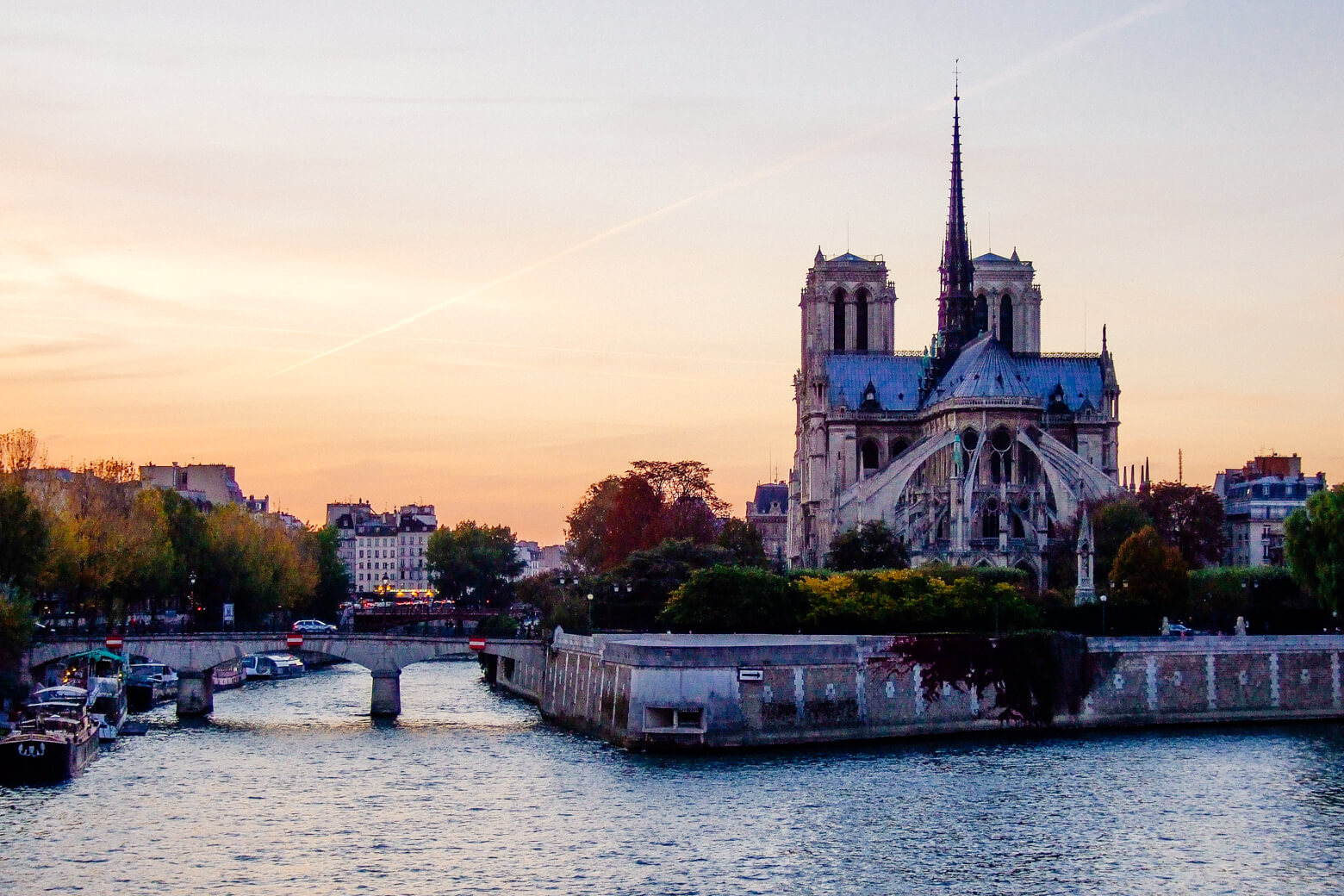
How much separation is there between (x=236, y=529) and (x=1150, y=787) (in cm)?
6851

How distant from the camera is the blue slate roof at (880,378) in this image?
138 m

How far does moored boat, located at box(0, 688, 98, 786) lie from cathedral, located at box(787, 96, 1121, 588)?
195 feet

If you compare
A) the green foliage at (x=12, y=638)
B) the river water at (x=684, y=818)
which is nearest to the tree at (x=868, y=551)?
the river water at (x=684, y=818)

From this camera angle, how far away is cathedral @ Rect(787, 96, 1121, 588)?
119875mm

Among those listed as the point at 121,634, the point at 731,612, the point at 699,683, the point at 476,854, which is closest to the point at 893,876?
the point at 476,854

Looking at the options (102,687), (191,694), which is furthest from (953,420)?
(102,687)

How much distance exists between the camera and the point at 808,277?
146m

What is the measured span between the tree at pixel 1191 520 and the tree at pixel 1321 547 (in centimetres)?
2721

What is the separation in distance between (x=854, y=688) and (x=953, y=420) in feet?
200

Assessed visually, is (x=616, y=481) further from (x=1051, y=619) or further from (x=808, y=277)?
(x=1051, y=619)

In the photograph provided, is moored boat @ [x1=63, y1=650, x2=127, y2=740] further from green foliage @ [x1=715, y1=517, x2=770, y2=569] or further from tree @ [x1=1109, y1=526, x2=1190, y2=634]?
tree @ [x1=1109, y1=526, x2=1190, y2=634]

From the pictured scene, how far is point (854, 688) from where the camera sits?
216 feet

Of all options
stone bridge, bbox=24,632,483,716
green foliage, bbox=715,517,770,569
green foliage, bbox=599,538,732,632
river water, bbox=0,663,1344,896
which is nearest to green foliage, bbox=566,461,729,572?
green foliage, bbox=715,517,770,569

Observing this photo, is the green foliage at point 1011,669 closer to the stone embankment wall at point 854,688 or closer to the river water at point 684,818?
the stone embankment wall at point 854,688
